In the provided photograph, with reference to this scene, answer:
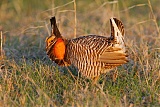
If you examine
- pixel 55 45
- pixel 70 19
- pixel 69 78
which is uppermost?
pixel 70 19

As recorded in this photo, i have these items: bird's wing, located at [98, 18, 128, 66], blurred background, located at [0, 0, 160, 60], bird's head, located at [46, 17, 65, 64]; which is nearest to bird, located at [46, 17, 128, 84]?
bird's wing, located at [98, 18, 128, 66]

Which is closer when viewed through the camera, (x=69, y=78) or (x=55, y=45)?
(x=69, y=78)

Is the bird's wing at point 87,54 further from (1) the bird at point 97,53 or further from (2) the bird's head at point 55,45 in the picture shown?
(2) the bird's head at point 55,45

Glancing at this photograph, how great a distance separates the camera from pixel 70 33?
784 cm

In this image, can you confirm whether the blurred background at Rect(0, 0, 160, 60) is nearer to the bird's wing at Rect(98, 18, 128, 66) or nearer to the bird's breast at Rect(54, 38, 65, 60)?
the bird's breast at Rect(54, 38, 65, 60)

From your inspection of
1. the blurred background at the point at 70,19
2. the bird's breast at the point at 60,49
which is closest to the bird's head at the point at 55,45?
the bird's breast at the point at 60,49

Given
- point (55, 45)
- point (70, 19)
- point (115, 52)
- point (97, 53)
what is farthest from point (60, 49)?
point (70, 19)

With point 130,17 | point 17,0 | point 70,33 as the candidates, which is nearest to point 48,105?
point 70,33

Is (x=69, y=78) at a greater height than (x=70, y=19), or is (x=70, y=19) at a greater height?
(x=70, y=19)

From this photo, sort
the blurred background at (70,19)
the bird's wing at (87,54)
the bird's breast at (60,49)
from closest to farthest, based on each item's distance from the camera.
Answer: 1. the bird's wing at (87,54)
2. the bird's breast at (60,49)
3. the blurred background at (70,19)

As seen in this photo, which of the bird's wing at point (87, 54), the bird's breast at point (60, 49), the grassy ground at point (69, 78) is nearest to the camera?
the grassy ground at point (69, 78)

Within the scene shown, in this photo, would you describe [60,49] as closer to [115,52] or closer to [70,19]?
[115,52]

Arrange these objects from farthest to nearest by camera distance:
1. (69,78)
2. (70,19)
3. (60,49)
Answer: (70,19)
(60,49)
(69,78)

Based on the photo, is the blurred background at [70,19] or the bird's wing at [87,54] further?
the blurred background at [70,19]
